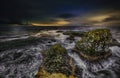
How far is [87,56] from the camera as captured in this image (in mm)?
10453

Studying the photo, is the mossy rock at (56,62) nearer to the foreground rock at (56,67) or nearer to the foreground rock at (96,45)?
the foreground rock at (56,67)

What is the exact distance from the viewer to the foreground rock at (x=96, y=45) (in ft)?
34.3

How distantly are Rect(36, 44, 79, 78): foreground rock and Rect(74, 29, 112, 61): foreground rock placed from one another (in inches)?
114

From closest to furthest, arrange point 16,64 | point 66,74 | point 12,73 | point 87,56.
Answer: point 66,74
point 12,73
point 16,64
point 87,56

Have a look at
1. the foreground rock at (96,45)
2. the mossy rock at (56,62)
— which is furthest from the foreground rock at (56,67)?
the foreground rock at (96,45)

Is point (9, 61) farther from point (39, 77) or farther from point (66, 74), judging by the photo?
point (66, 74)

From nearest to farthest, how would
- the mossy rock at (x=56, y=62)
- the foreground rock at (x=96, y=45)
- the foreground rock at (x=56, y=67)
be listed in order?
the foreground rock at (x=56, y=67), the mossy rock at (x=56, y=62), the foreground rock at (x=96, y=45)

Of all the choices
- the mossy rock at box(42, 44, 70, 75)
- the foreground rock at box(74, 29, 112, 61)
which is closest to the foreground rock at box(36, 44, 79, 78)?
the mossy rock at box(42, 44, 70, 75)

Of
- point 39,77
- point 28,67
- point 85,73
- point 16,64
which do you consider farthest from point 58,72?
point 16,64

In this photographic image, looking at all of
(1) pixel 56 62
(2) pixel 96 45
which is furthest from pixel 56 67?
(2) pixel 96 45

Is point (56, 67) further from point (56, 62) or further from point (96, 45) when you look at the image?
point (96, 45)

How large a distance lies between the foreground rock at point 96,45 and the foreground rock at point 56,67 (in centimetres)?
288

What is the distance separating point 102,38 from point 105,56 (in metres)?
1.66

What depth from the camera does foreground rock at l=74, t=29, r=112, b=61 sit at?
34.3ft
